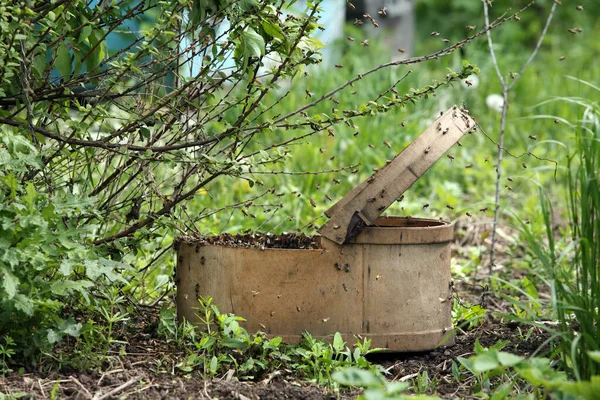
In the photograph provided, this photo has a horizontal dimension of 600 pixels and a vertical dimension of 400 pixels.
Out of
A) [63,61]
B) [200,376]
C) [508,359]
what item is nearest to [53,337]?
[200,376]

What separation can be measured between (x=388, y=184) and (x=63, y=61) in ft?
3.49

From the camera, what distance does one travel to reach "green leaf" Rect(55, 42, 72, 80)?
7.50 feet

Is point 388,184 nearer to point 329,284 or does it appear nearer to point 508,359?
point 329,284

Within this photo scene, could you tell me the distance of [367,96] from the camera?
18.0ft

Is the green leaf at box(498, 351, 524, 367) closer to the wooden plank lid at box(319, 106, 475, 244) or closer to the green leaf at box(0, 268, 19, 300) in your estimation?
the wooden plank lid at box(319, 106, 475, 244)

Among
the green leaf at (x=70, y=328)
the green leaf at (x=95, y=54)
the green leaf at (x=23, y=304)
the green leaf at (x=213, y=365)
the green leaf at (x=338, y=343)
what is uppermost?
the green leaf at (x=95, y=54)

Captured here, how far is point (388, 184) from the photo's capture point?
7.83ft

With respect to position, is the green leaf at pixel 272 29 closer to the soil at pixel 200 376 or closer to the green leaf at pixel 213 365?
the soil at pixel 200 376

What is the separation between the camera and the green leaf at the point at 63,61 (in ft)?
7.50

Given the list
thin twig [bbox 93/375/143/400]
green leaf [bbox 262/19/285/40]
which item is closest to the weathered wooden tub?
thin twig [bbox 93/375/143/400]

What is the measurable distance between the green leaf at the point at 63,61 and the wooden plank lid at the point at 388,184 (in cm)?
92

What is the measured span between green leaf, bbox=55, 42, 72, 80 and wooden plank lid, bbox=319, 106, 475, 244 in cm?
92

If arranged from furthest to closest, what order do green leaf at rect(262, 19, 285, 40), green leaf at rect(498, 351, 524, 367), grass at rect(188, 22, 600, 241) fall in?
grass at rect(188, 22, 600, 241), green leaf at rect(262, 19, 285, 40), green leaf at rect(498, 351, 524, 367)

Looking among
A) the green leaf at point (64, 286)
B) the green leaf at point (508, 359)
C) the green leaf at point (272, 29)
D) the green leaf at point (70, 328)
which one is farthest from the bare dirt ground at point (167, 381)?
the green leaf at point (272, 29)
